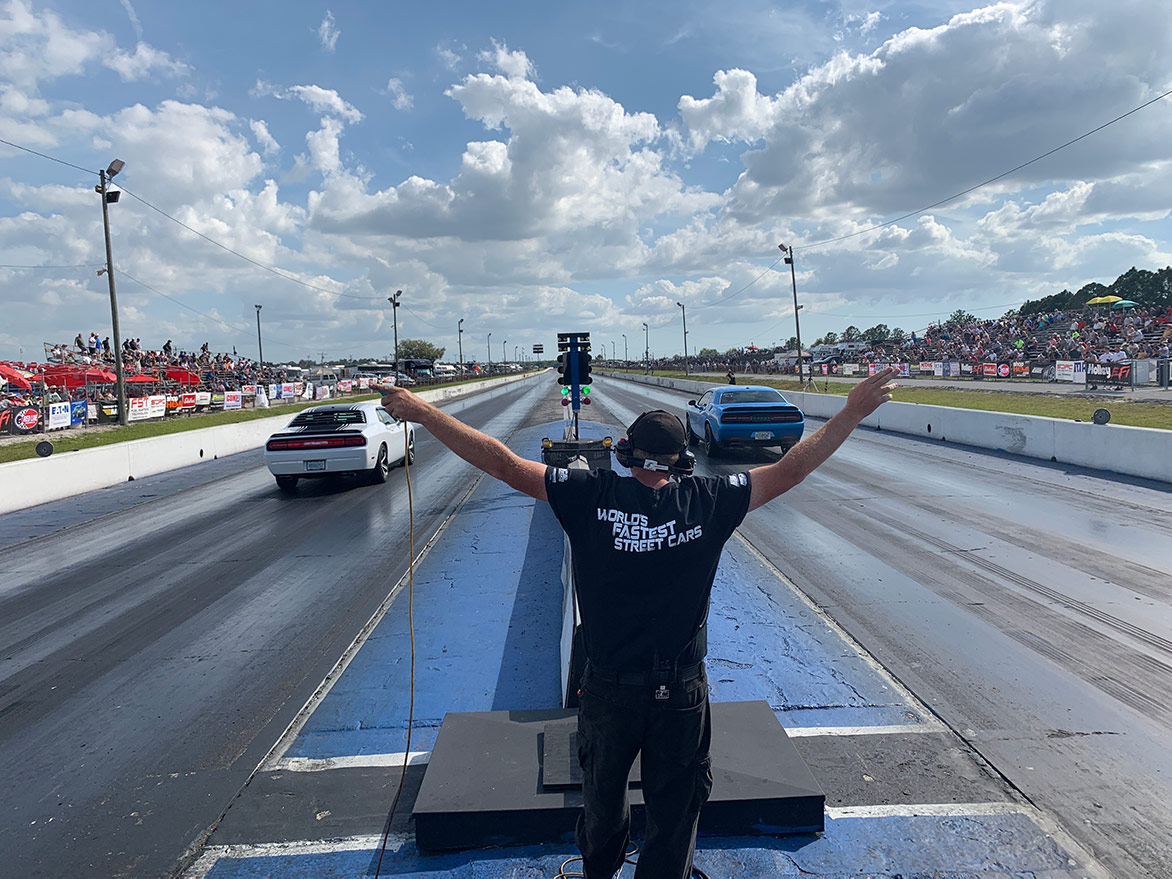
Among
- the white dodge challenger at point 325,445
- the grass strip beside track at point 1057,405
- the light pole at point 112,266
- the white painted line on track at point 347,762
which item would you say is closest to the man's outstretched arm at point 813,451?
the white painted line on track at point 347,762

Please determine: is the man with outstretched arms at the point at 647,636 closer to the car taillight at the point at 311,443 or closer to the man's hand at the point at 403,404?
the man's hand at the point at 403,404

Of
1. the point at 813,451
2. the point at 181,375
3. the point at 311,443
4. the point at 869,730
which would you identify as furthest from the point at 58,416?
the point at 813,451

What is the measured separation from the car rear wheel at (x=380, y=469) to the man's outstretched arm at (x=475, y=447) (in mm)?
11054

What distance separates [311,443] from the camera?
12.5 metres

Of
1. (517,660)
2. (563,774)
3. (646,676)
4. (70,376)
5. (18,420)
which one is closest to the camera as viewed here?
(646,676)

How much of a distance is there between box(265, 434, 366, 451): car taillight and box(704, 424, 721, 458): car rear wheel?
7.38 meters

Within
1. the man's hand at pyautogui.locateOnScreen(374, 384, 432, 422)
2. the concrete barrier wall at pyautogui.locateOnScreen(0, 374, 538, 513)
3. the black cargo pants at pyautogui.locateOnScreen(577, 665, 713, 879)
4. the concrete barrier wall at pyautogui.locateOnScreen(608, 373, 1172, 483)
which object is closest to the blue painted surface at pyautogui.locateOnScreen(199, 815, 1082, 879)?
the black cargo pants at pyautogui.locateOnScreen(577, 665, 713, 879)

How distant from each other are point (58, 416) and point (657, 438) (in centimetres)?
2568

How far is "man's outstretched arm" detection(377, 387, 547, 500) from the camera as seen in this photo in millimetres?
2658

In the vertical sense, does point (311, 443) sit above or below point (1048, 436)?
above

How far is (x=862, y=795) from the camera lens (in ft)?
11.8

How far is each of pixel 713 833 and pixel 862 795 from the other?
2.70ft

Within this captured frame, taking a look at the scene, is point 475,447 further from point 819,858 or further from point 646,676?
point 819,858

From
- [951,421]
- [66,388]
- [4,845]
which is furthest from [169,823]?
[66,388]
